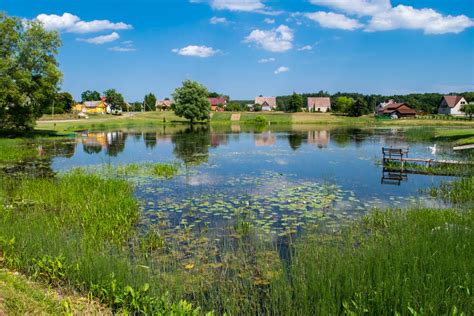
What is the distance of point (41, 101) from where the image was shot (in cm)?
4219

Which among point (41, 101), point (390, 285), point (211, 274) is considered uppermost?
point (41, 101)

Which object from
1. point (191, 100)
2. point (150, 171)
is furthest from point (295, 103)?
point (150, 171)

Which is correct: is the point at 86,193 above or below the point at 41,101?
below

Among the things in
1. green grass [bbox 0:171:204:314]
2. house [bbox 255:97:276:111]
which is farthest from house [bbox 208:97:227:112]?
green grass [bbox 0:171:204:314]

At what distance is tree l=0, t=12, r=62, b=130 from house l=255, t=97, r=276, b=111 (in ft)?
416

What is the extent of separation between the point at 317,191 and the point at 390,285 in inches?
443

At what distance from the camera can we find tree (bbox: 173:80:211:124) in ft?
297

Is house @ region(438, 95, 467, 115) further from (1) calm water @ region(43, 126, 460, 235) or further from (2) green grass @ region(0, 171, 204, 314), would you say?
(2) green grass @ region(0, 171, 204, 314)

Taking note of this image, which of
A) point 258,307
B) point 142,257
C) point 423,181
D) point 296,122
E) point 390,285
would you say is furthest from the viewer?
point 296,122

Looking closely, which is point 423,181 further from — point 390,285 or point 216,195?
point 390,285

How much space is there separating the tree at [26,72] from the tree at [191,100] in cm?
4746

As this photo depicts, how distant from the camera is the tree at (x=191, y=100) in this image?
297 ft

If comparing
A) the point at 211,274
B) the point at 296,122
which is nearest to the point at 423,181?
the point at 211,274

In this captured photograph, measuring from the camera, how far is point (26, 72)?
133 ft
